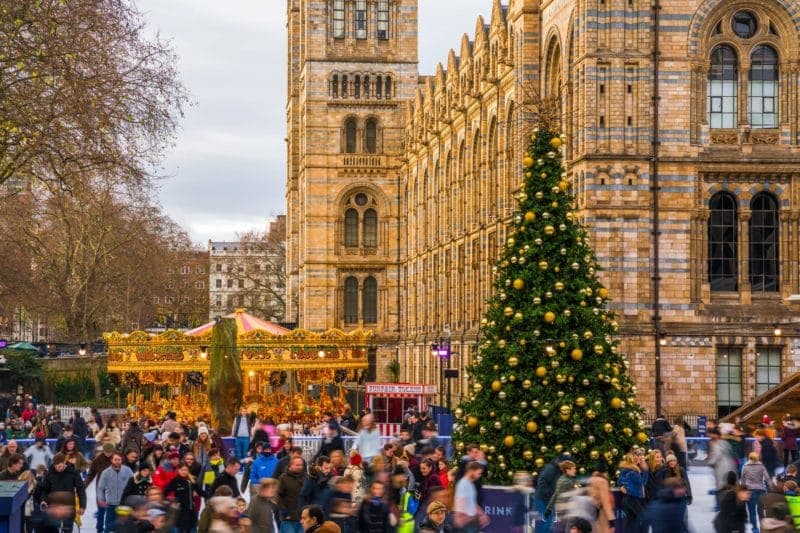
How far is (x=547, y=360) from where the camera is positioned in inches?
887

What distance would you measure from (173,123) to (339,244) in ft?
191

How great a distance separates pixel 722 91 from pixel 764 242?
427 cm

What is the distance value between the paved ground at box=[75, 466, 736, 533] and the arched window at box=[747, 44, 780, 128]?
1198cm

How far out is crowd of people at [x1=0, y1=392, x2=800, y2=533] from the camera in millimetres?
15500

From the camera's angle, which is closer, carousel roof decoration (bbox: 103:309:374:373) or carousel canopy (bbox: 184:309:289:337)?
carousel roof decoration (bbox: 103:309:374:373)

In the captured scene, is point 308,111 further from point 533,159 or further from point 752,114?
point 533,159

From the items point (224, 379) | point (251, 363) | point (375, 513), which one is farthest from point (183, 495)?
point (251, 363)

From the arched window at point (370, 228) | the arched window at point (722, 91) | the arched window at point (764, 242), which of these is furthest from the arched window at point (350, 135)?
the arched window at point (764, 242)

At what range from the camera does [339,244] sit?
80438 mm

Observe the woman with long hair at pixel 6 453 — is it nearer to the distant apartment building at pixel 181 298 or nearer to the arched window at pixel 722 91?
the arched window at pixel 722 91

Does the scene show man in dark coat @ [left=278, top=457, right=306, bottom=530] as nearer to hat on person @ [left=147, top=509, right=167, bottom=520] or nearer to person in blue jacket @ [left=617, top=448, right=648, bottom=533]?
hat on person @ [left=147, top=509, right=167, bottom=520]

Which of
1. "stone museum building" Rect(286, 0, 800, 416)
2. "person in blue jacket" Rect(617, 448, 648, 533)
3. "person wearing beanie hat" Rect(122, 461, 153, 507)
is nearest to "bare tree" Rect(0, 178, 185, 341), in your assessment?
"stone museum building" Rect(286, 0, 800, 416)

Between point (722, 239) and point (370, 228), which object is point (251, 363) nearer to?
point (722, 239)

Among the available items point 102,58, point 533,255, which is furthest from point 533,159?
point 102,58
